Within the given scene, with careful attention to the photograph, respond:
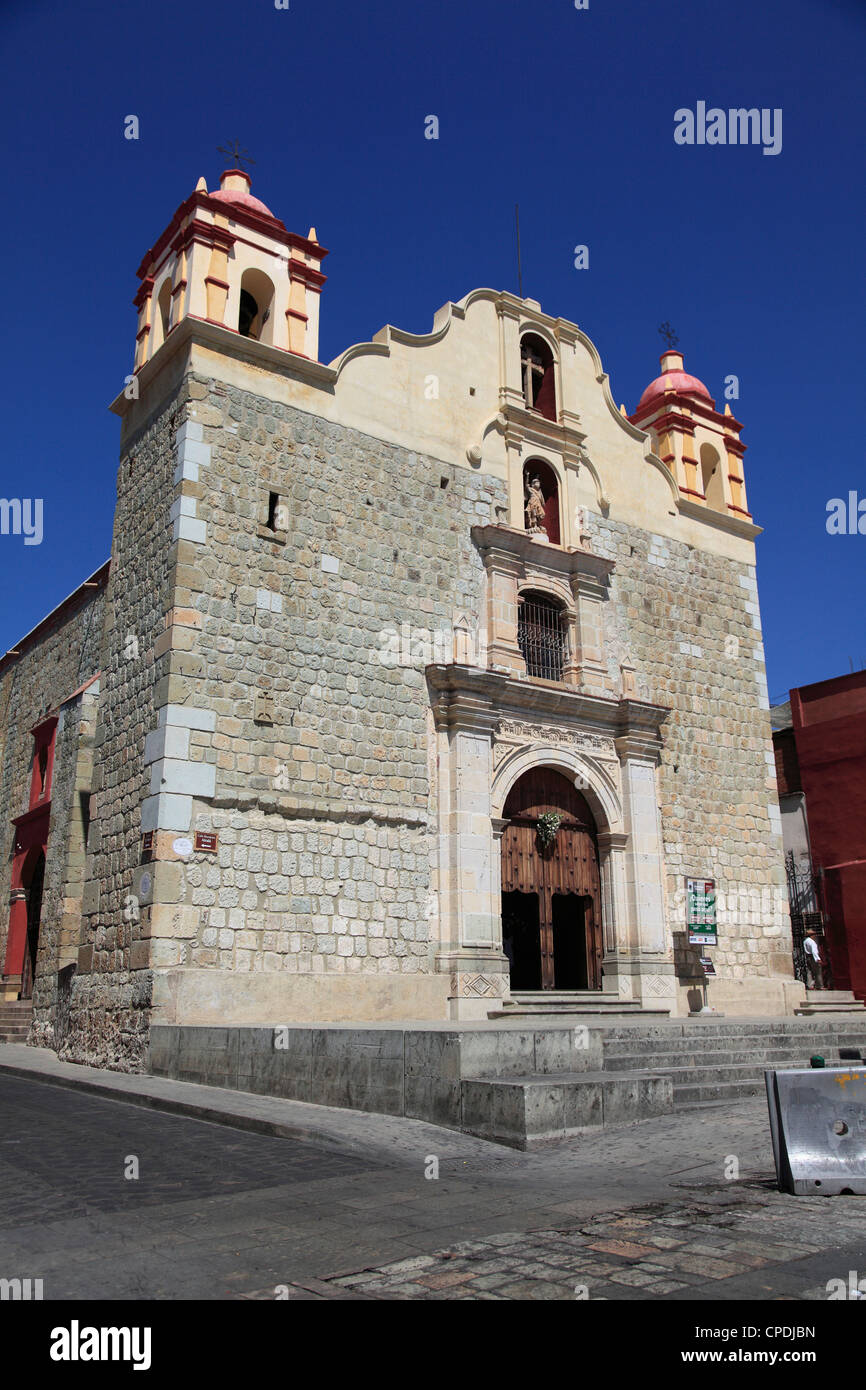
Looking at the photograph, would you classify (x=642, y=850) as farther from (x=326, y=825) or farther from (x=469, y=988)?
(x=326, y=825)

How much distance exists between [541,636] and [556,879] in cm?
371

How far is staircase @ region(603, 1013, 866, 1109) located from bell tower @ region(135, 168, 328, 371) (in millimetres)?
9742

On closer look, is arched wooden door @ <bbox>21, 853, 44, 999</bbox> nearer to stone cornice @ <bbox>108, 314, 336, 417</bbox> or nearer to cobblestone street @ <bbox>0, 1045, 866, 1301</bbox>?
stone cornice @ <bbox>108, 314, 336, 417</bbox>

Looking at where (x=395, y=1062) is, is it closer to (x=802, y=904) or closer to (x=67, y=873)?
(x=67, y=873)

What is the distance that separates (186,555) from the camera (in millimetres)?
12516

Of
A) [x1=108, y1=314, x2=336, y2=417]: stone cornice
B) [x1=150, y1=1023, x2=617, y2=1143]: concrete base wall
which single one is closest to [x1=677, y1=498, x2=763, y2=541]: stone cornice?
[x1=108, y1=314, x2=336, y2=417]: stone cornice

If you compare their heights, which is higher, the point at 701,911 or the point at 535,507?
the point at 535,507

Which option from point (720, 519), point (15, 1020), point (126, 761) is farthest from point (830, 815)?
point (15, 1020)

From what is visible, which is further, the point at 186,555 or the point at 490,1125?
the point at 186,555

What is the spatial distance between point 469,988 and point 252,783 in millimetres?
3836

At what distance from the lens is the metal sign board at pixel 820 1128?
5832mm

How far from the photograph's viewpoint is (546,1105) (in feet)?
24.0

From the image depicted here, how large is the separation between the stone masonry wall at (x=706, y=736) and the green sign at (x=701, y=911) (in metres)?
0.13
